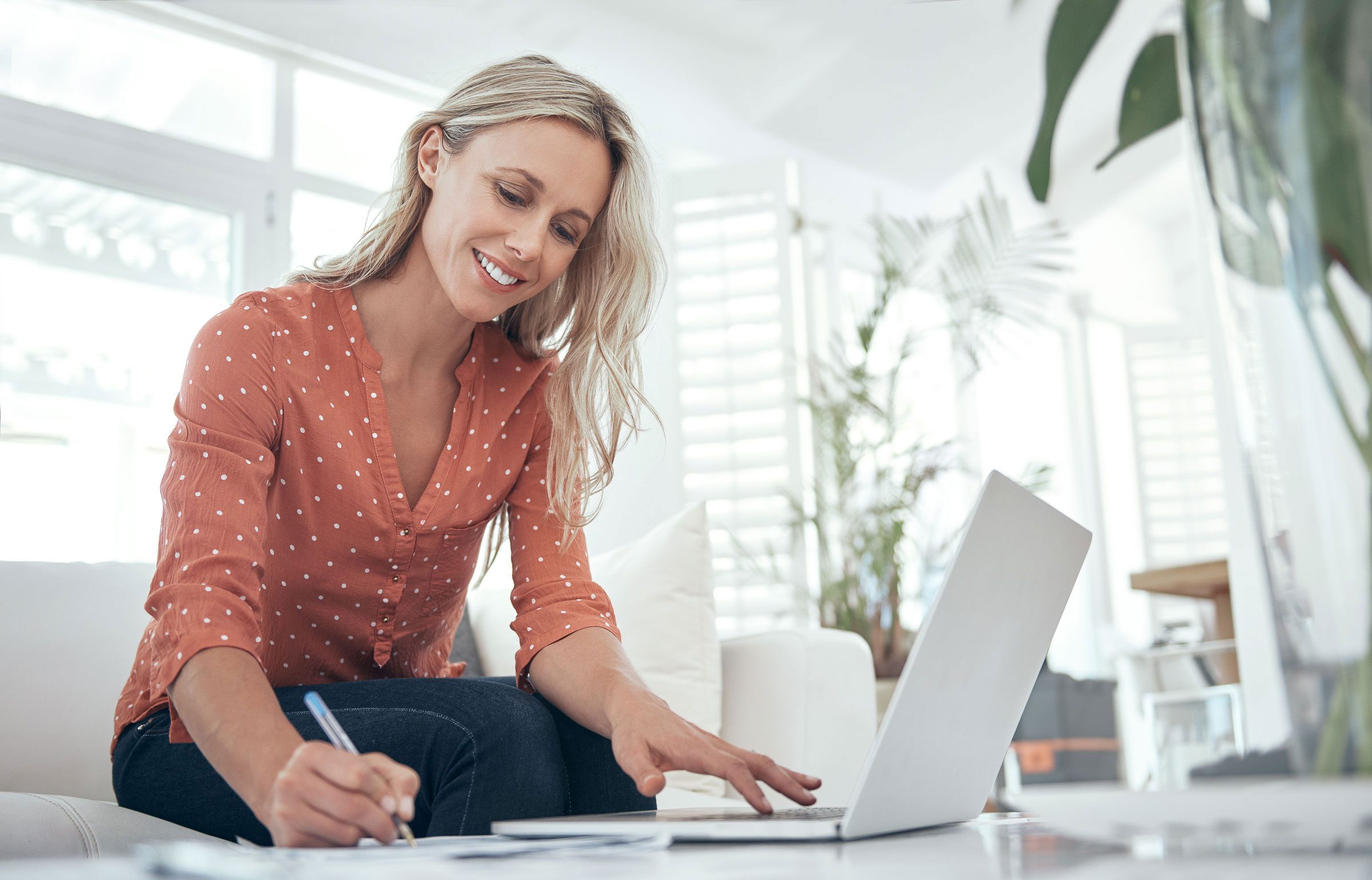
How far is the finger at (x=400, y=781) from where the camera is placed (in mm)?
622

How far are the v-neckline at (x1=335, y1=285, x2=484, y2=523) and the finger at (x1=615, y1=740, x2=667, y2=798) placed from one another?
39cm

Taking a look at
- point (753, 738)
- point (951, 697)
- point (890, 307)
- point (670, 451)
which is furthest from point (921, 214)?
point (951, 697)

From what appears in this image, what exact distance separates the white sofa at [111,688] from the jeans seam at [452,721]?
1.69ft

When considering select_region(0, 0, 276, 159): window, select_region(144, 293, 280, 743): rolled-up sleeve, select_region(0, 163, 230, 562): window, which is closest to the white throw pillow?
select_region(144, 293, 280, 743): rolled-up sleeve

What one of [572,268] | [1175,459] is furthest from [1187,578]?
[1175,459]

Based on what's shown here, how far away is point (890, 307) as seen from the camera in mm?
4664

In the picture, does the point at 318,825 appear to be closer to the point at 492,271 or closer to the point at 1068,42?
the point at 1068,42

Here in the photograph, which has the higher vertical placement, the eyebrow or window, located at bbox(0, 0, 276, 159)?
window, located at bbox(0, 0, 276, 159)

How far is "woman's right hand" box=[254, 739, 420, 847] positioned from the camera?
623 millimetres

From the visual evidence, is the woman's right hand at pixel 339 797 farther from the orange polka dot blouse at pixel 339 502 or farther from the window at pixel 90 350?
the window at pixel 90 350

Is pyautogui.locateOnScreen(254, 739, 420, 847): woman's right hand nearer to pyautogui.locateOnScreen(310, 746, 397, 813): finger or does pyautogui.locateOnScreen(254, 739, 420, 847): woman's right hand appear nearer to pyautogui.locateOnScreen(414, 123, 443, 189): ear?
pyautogui.locateOnScreen(310, 746, 397, 813): finger

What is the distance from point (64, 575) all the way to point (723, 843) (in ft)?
4.31

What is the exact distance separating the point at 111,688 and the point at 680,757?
3.24ft

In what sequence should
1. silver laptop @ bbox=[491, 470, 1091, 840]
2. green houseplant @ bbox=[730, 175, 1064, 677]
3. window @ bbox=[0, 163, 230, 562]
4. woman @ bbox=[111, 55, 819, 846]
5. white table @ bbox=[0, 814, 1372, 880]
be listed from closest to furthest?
1. white table @ bbox=[0, 814, 1372, 880]
2. silver laptop @ bbox=[491, 470, 1091, 840]
3. woman @ bbox=[111, 55, 819, 846]
4. window @ bbox=[0, 163, 230, 562]
5. green houseplant @ bbox=[730, 175, 1064, 677]
